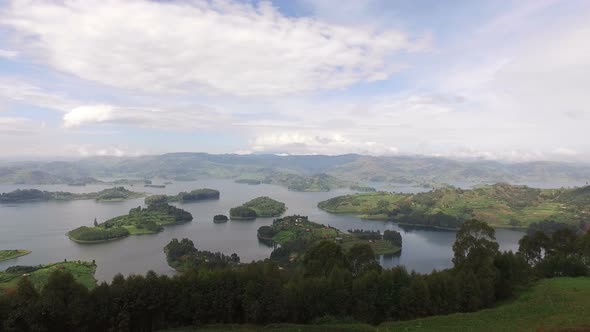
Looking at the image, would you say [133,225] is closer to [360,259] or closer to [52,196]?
[360,259]

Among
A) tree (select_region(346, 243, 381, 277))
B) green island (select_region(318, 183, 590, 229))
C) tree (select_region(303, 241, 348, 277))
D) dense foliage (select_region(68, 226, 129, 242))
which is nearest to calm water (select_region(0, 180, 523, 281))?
dense foliage (select_region(68, 226, 129, 242))

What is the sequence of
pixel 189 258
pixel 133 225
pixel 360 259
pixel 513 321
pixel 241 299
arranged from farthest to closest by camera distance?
pixel 133 225, pixel 189 258, pixel 360 259, pixel 241 299, pixel 513 321

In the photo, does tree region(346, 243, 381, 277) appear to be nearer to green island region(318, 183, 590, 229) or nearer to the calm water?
the calm water

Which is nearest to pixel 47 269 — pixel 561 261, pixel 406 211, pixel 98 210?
pixel 561 261

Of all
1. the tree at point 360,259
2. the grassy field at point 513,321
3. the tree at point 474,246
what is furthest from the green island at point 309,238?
the grassy field at point 513,321

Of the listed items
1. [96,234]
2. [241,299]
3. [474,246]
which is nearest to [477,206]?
[474,246]

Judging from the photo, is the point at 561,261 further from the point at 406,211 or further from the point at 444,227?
the point at 406,211
